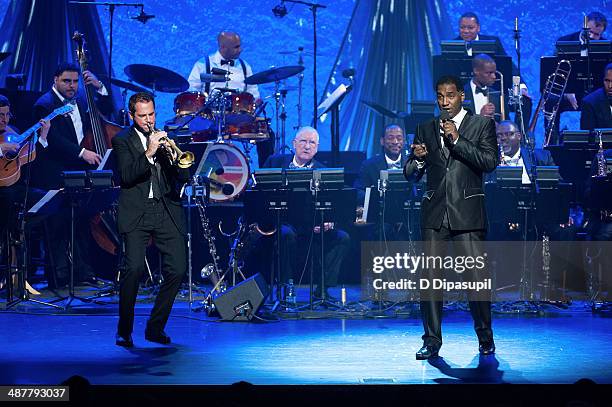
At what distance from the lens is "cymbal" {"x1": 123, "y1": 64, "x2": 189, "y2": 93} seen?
36.0 ft

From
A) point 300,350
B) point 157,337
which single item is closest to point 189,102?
→ point 157,337

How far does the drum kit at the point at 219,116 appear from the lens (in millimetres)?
10898

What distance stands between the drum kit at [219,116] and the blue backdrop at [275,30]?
91cm

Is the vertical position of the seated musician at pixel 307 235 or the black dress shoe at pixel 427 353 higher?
the seated musician at pixel 307 235

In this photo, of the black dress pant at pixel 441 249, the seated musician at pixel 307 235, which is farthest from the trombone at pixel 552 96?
the black dress pant at pixel 441 249

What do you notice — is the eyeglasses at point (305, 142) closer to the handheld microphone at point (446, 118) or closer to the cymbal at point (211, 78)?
the cymbal at point (211, 78)

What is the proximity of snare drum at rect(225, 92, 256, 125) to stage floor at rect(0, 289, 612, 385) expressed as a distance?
2.69 meters

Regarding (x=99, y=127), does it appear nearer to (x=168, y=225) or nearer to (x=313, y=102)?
(x=313, y=102)

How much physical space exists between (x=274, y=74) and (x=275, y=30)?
1338mm

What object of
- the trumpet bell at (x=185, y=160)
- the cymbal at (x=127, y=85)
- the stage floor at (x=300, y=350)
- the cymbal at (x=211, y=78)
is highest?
the cymbal at (x=211, y=78)

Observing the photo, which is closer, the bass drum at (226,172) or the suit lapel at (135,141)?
the suit lapel at (135,141)

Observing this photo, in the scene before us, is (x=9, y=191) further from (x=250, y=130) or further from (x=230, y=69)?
(x=230, y=69)

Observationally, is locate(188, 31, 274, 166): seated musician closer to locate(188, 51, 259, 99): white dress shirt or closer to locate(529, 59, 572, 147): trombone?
locate(188, 51, 259, 99): white dress shirt

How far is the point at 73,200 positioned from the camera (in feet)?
32.4
